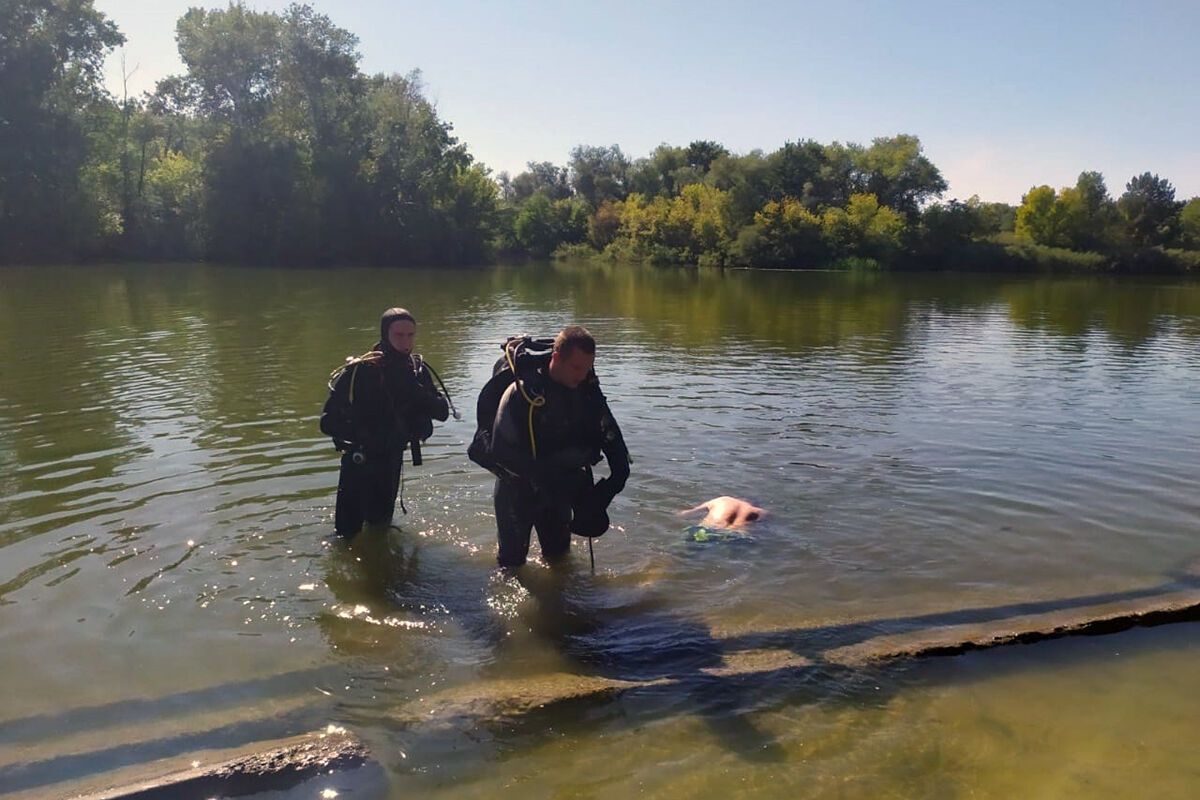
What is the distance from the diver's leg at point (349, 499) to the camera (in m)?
6.75

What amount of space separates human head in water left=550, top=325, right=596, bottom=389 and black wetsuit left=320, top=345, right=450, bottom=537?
5.57 ft

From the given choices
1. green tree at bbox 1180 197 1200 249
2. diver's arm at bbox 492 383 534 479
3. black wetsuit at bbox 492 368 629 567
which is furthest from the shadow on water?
green tree at bbox 1180 197 1200 249

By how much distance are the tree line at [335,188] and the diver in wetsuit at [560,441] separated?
5623cm

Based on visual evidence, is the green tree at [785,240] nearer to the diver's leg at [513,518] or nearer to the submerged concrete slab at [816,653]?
the submerged concrete slab at [816,653]

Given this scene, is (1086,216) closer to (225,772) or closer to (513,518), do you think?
(513,518)

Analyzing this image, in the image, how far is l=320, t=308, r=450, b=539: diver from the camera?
21.5 ft

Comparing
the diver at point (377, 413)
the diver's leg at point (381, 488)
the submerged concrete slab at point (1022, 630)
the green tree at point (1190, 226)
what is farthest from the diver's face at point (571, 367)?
the green tree at point (1190, 226)

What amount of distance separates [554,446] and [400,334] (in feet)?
5.77

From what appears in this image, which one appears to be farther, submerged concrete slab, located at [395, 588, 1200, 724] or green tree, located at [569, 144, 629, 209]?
green tree, located at [569, 144, 629, 209]

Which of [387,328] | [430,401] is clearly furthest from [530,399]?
[387,328]

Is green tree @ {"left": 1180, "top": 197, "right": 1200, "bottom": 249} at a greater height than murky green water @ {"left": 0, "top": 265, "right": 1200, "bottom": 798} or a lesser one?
greater

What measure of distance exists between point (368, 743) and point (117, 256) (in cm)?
6116

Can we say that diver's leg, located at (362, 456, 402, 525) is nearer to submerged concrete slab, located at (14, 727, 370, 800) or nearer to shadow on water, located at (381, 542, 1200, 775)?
shadow on water, located at (381, 542, 1200, 775)

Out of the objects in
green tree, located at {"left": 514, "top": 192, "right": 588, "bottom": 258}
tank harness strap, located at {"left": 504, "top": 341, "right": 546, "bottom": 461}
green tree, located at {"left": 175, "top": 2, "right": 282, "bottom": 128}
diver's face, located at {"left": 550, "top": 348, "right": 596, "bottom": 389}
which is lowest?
tank harness strap, located at {"left": 504, "top": 341, "right": 546, "bottom": 461}
